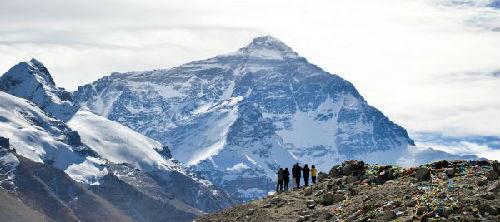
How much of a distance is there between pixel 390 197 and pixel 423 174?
4.72m

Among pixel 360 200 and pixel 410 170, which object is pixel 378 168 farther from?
pixel 360 200

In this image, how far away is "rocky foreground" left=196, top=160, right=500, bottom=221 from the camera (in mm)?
48000

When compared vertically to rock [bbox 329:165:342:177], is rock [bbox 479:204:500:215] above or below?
above

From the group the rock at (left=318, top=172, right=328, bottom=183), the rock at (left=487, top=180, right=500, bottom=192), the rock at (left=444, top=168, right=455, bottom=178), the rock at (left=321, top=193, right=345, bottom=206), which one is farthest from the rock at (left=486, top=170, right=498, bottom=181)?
the rock at (left=318, top=172, right=328, bottom=183)

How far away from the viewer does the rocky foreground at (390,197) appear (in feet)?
157

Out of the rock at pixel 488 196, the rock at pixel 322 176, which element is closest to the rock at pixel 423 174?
the rock at pixel 488 196

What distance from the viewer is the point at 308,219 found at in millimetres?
58938

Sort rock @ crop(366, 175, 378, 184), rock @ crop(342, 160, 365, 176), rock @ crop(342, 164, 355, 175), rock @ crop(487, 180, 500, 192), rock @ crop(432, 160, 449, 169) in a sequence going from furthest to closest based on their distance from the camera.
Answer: rock @ crop(342, 164, 355, 175) → rock @ crop(342, 160, 365, 176) → rock @ crop(366, 175, 378, 184) → rock @ crop(432, 160, 449, 169) → rock @ crop(487, 180, 500, 192)

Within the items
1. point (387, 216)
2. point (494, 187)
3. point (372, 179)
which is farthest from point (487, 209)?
point (372, 179)

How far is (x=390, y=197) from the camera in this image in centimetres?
5622

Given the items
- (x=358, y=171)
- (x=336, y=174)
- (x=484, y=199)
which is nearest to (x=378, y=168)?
(x=358, y=171)

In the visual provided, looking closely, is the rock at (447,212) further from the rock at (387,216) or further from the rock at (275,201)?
the rock at (275,201)

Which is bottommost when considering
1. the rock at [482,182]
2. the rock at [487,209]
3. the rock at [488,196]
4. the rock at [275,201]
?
the rock at [275,201]

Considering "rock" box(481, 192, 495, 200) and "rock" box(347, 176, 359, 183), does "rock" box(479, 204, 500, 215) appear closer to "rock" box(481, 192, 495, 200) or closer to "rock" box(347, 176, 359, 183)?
"rock" box(481, 192, 495, 200)
